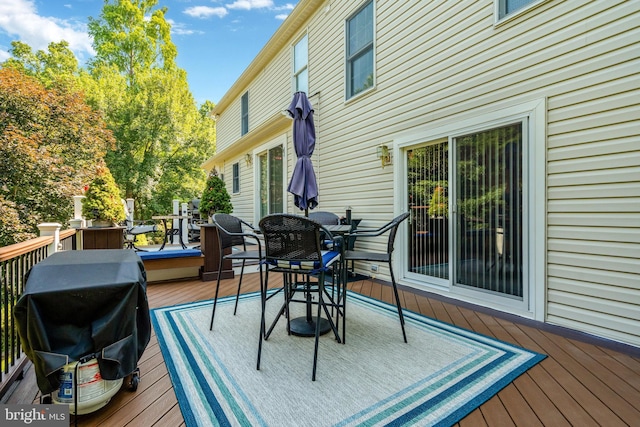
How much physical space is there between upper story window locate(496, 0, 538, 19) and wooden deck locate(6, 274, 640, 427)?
10.6 ft

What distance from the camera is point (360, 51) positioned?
555cm

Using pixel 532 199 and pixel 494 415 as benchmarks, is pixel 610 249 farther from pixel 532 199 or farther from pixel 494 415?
pixel 494 415

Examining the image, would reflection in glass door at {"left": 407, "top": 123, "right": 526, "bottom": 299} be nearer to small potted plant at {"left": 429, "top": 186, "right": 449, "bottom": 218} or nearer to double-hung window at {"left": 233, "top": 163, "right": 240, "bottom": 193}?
small potted plant at {"left": 429, "top": 186, "right": 449, "bottom": 218}

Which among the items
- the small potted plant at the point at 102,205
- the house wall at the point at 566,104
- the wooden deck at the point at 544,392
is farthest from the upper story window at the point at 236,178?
the wooden deck at the point at 544,392

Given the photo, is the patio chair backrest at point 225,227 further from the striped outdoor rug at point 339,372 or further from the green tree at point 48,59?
the green tree at point 48,59

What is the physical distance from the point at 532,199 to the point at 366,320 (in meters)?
2.03

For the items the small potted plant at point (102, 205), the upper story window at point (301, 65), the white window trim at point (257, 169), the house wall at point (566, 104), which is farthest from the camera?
the white window trim at point (257, 169)

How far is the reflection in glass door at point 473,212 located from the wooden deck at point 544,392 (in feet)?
2.41

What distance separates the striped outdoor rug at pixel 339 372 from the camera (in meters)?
1.76

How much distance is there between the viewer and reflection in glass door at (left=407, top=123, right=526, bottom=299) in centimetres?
331

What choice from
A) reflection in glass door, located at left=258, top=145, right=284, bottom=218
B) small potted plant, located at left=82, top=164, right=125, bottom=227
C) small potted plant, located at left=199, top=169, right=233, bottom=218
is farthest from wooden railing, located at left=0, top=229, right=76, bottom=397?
reflection in glass door, located at left=258, top=145, right=284, bottom=218

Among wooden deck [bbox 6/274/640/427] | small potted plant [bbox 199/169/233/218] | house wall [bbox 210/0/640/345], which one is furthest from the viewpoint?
small potted plant [bbox 199/169/233/218]

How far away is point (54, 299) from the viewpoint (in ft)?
5.39

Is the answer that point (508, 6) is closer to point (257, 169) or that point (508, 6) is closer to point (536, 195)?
point (536, 195)
